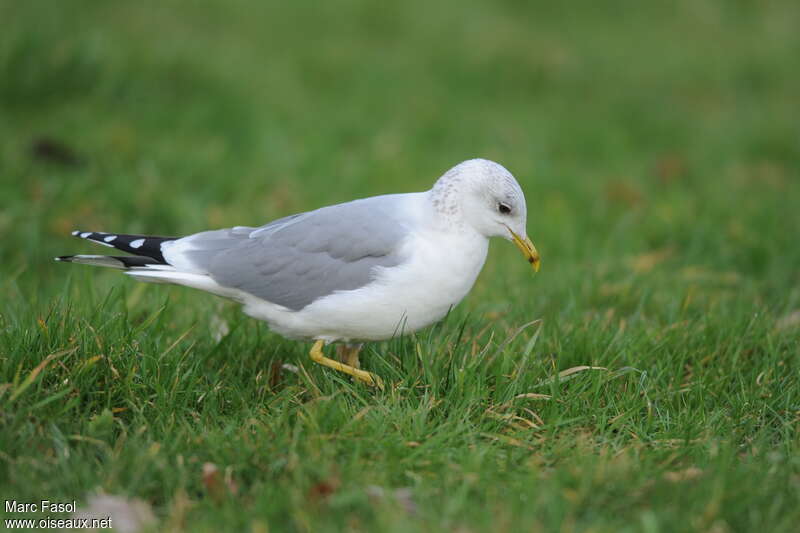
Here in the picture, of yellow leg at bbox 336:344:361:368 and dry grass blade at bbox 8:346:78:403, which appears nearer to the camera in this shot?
dry grass blade at bbox 8:346:78:403

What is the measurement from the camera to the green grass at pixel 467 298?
2.71 metres

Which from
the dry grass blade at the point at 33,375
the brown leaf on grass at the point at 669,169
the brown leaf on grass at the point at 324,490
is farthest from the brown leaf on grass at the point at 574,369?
the brown leaf on grass at the point at 669,169

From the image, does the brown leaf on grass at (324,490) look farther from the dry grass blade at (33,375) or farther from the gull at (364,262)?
the dry grass blade at (33,375)

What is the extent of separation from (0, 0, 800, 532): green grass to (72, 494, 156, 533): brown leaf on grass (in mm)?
76

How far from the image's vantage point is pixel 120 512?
8.39 ft

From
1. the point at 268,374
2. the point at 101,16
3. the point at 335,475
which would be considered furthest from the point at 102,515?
the point at 101,16

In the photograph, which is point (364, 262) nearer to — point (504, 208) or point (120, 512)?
point (504, 208)

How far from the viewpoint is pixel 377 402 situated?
325cm

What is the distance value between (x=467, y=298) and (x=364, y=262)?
4.75 feet

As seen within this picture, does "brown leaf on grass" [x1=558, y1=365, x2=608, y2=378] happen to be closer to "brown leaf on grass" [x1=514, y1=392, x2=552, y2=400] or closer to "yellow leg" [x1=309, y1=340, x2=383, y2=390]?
"brown leaf on grass" [x1=514, y1=392, x2=552, y2=400]

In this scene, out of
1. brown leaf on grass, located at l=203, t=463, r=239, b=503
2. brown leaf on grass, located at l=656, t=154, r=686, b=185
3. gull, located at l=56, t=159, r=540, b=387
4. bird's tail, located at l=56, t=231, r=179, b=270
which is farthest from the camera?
brown leaf on grass, located at l=656, t=154, r=686, b=185

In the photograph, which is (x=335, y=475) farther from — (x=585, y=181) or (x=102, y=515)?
(x=585, y=181)

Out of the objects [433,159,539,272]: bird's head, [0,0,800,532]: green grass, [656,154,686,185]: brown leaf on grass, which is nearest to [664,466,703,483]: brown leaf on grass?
[0,0,800,532]: green grass

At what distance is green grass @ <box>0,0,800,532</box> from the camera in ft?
8.89
